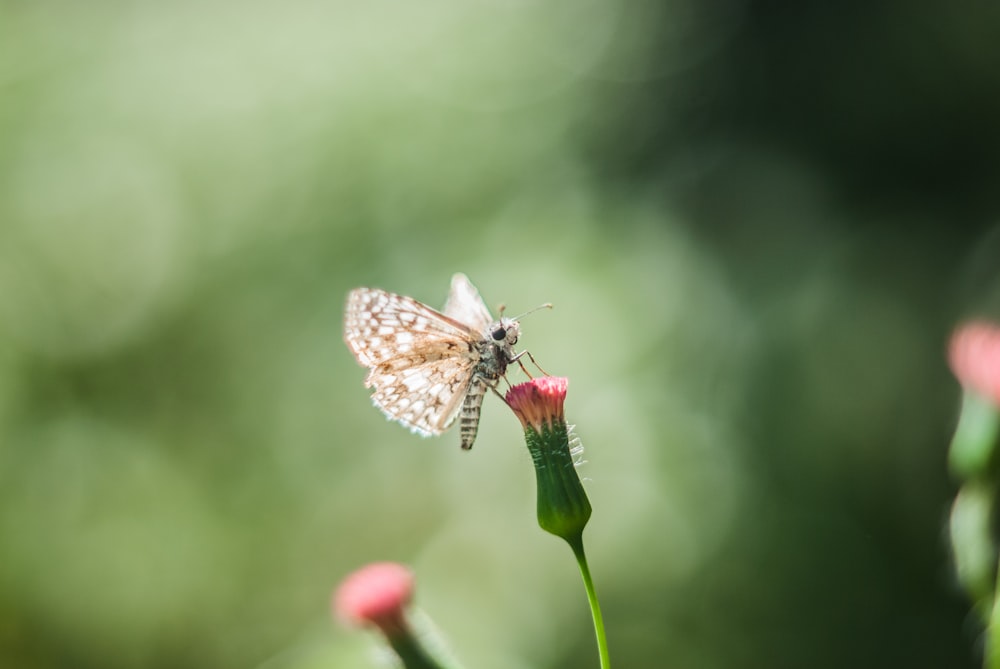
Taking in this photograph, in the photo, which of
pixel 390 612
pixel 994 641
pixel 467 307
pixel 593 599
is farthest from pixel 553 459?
pixel 994 641

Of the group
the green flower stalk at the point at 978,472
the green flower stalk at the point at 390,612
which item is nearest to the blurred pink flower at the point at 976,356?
the green flower stalk at the point at 978,472

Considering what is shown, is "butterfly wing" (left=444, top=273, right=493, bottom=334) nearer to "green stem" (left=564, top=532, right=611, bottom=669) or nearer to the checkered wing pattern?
the checkered wing pattern

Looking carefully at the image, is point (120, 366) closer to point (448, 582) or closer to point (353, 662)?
point (448, 582)

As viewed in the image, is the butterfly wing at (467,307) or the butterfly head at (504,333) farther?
the butterfly wing at (467,307)

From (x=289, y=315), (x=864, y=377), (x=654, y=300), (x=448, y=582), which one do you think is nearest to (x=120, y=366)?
(x=289, y=315)

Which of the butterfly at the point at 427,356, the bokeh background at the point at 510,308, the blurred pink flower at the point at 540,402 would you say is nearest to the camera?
the blurred pink flower at the point at 540,402

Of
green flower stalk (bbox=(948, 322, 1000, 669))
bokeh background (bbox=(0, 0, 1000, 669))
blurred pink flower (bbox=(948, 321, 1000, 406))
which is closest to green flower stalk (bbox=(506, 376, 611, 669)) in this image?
green flower stalk (bbox=(948, 322, 1000, 669))

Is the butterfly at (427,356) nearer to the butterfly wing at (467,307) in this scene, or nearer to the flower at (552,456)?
the butterfly wing at (467,307)
